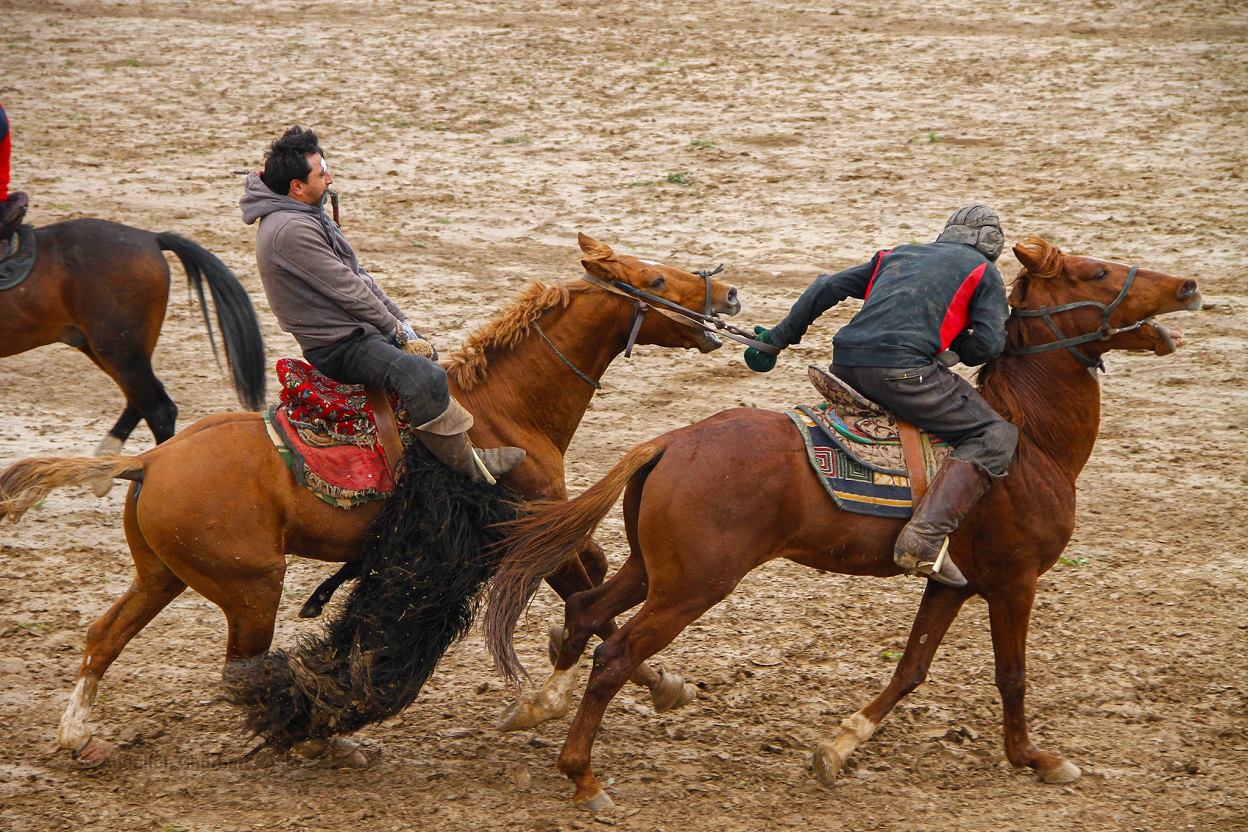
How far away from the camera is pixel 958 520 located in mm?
4715

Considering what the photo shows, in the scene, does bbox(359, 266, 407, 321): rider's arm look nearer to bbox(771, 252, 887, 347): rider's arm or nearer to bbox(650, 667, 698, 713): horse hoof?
bbox(771, 252, 887, 347): rider's arm

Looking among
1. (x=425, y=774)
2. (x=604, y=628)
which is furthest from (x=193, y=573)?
(x=604, y=628)

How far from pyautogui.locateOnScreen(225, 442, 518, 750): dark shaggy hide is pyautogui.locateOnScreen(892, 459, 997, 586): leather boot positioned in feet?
5.72

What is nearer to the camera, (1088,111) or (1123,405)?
(1123,405)

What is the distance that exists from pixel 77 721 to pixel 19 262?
12.7 feet

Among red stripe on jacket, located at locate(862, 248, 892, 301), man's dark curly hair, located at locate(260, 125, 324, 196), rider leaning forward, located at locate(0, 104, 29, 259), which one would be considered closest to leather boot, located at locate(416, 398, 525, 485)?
man's dark curly hair, located at locate(260, 125, 324, 196)

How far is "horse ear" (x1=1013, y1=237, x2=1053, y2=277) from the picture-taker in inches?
197

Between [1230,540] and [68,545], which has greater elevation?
[1230,540]

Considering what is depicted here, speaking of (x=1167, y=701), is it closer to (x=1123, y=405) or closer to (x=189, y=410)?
(x=1123, y=405)

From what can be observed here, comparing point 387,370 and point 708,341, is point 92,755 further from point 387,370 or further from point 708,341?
point 708,341

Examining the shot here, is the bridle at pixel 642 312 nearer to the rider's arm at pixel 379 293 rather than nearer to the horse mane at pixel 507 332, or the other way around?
the horse mane at pixel 507 332

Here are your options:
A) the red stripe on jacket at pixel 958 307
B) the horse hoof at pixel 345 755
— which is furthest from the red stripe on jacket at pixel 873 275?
the horse hoof at pixel 345 755

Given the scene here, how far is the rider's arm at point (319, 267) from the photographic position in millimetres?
4684

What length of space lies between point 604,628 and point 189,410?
196 inches
